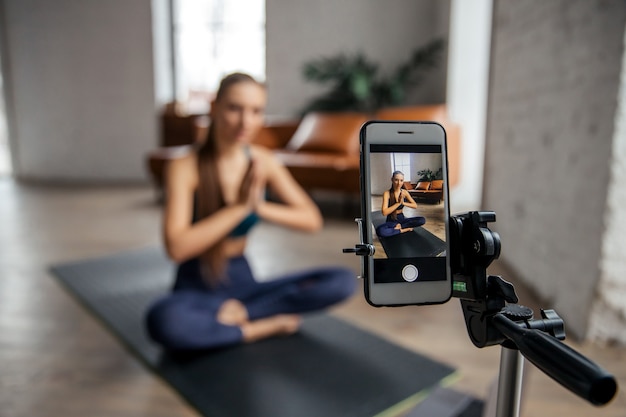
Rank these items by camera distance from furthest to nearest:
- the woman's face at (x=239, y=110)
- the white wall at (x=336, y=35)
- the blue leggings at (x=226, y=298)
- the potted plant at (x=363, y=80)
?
the white wall at (x=336, y=35) < the potted plant at (x=363, y=80) < the blue leggings at (x=226, y=298) < the woman's face at (x=239, y=110)

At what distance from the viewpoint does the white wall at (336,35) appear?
4.38 metres

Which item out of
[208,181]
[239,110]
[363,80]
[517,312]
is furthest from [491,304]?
[363,80]

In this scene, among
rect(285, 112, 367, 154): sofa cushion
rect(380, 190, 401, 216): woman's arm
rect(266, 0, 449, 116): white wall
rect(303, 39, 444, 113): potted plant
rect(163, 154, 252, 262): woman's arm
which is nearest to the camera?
rect(380, 190, 401, 216): woman's arm

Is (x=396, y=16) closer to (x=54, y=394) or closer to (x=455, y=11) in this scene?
(x=455, y=11)

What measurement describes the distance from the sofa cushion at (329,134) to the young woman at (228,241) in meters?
1.96

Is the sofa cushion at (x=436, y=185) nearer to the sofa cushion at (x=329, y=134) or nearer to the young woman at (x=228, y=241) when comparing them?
the young woman at (x=228, y=241)

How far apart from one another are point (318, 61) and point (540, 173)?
3.05m

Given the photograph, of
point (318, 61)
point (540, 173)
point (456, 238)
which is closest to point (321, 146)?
point (318, 61)

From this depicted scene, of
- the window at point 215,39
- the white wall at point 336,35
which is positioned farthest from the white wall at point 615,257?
the window at point 215,39

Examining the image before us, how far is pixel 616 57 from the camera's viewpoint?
132 cm

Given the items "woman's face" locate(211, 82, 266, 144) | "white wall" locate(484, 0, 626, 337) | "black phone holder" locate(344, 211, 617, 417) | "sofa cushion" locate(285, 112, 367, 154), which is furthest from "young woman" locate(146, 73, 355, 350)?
"sofa cushion" locate(285, 112, 367, 154)

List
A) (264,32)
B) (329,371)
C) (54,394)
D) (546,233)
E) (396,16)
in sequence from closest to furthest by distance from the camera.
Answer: (54,394) → (329,371) → (546,233) → (396,16) → (264,32)

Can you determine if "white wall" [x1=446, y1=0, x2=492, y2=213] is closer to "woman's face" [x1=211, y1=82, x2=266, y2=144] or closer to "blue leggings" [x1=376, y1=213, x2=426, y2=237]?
"woman's face" [x1=211, y1=82, x2=266, y2=144]

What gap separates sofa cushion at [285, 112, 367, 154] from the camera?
3.51m
